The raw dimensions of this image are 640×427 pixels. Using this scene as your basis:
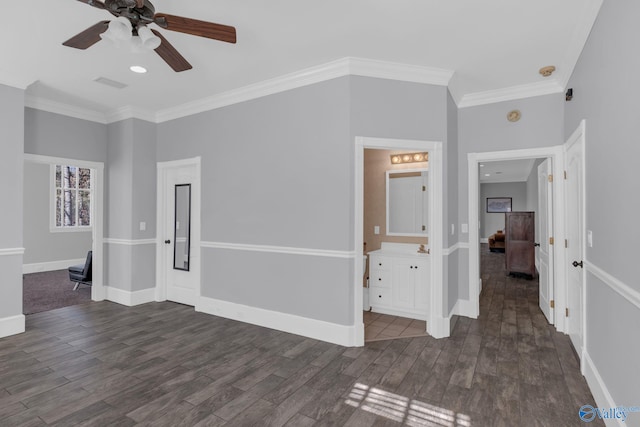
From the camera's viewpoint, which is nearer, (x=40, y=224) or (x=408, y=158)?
(x=408, y=158)

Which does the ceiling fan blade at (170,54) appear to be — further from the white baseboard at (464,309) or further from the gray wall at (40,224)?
the gray wall at (40,224)

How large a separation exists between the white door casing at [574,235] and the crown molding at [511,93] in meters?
0.76

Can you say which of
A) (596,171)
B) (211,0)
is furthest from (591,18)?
(211,0)

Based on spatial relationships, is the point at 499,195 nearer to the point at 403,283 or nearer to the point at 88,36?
A: the point at 403,283

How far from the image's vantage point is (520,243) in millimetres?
6875

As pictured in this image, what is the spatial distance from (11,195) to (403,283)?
15.3ft

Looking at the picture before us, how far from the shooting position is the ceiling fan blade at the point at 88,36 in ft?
7.40

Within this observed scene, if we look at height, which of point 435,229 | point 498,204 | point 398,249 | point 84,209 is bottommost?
point 398,249

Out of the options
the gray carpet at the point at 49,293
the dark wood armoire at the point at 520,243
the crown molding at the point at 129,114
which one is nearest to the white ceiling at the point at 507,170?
the dark wood armoire at the point at 520,243

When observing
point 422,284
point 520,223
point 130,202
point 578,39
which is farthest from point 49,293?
point 520,223

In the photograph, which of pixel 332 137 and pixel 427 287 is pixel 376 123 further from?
pixel 427 287

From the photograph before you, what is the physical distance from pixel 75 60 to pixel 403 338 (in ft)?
14.7

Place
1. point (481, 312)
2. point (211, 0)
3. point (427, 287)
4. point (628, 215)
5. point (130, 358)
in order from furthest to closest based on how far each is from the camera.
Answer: point (481, 312), point (427, 287), point (130, 358), point (211, 0), point (628, 215)

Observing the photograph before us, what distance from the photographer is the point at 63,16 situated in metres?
2.65
